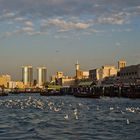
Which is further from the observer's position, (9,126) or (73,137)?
(9,126)

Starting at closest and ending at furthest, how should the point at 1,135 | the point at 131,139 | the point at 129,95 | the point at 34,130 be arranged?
the point at 131,139, the point at 1,135, the point at 34,130, the point at 129,95

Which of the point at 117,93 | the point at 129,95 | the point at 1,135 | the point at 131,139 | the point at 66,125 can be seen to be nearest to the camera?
the point at 131,139

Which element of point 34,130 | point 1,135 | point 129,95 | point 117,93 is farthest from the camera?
point 117,93

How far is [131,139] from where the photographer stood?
34375 millimetres

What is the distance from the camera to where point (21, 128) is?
42062 mm

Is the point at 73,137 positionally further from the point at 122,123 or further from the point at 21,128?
the point at 122,123

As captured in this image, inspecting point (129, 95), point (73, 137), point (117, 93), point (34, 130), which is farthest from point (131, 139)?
point (117, 93)

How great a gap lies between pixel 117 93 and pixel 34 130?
133586mm

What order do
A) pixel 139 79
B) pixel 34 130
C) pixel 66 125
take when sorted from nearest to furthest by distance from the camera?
pixel 34 130 < pixel 66 125 < pixel 139 79

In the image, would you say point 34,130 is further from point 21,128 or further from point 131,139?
point 131,139

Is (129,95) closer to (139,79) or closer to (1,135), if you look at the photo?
(139,79)

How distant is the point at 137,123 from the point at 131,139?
1176 cm

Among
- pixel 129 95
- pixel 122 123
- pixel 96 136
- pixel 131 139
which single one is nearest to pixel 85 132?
pixel 96 136

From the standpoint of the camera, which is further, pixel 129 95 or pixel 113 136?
pixel 129 95
